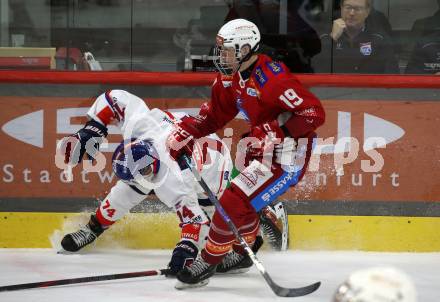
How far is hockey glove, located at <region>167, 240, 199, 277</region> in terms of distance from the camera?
378 cm

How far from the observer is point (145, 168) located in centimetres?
402

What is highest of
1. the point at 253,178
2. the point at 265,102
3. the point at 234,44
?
the point at 234,44

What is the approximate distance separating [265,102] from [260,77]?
0.11m

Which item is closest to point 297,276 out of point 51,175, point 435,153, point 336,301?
point 435,153

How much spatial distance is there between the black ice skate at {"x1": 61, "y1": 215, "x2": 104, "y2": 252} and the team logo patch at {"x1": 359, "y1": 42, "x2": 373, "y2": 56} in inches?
66.6

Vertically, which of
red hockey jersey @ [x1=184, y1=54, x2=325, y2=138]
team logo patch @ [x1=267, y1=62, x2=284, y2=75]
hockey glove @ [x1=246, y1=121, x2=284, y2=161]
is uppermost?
team logo patch @ [x1=267, y1=62, x2=284, y2=75]

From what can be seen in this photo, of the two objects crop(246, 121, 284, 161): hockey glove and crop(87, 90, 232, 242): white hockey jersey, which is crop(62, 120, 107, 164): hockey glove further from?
crop(246, 121, 284, 161): hockey glove

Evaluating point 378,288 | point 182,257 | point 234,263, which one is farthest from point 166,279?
point 378,288

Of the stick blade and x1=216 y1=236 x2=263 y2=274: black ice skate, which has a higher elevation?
the stick blade

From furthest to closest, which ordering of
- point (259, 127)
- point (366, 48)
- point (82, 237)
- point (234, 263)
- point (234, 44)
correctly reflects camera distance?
1. point (366, 48)
2. point (82, 237)
3. point (234, 263)
4. point (259, 127)
5. point (234, 44)

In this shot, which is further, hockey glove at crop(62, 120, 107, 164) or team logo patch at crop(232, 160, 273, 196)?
hockey glove at crop(62, 120, 107, 164)

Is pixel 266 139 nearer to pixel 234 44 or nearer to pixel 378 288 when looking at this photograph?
pixel 234 44

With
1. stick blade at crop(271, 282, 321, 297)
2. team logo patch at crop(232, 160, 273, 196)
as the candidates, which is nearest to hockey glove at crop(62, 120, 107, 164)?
team logo patch at crop(232, 160, 273, 196)

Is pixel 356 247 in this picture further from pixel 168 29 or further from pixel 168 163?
pixel 168 29
